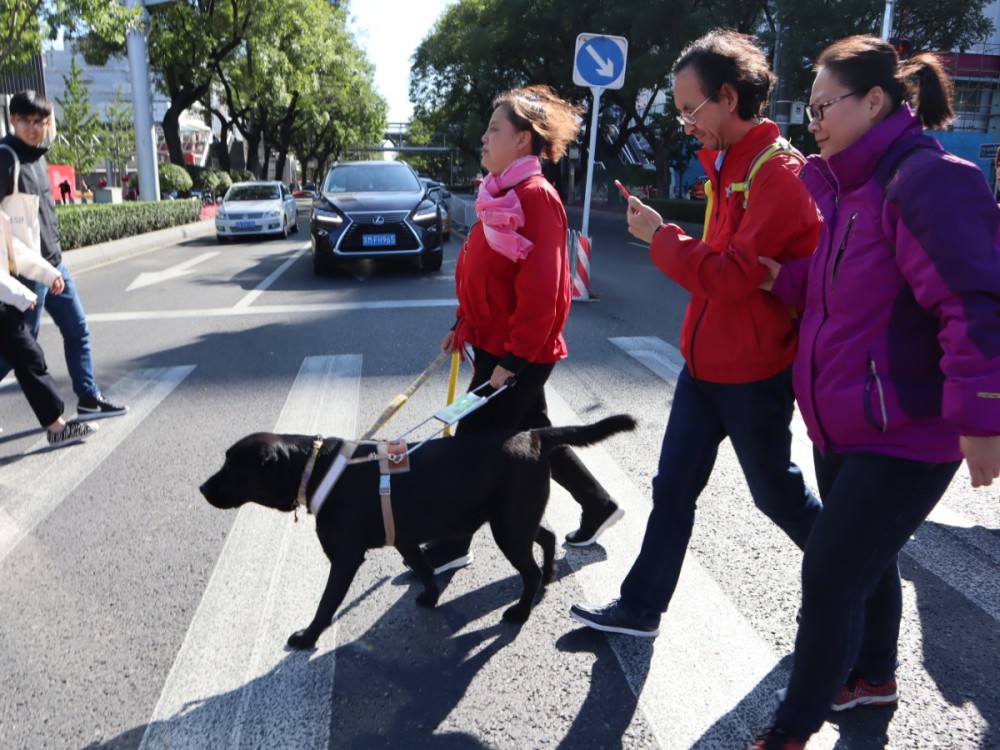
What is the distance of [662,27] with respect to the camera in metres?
26.8

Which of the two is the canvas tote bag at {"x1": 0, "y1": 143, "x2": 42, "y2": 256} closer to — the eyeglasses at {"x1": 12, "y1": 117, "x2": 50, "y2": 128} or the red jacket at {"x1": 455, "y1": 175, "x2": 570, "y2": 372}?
the eyeglasses at {"x1": 12, "y1": 117, "x2": 50, "y2": 128}

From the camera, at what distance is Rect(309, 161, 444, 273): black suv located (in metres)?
12.1

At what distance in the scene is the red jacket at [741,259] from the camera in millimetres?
2145

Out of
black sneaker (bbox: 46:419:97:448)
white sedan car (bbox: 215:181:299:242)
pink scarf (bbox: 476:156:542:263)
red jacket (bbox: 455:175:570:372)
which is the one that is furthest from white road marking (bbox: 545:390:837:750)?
white sedan car (bbox: 215:181:299:242)

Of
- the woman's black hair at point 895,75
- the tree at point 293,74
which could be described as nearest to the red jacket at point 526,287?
the woman's black hair at point 895,75

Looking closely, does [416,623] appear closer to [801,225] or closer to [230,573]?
[230,573]

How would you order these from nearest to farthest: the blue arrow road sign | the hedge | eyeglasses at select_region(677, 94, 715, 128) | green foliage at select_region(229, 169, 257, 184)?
eyeglasses at select_region(677, 94, 715, 128)
the blue arrow road sign
the hedge
green foliage at select_region(229, 169, 257, 184)

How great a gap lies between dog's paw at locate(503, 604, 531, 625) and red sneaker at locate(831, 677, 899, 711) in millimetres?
Answer: 1043

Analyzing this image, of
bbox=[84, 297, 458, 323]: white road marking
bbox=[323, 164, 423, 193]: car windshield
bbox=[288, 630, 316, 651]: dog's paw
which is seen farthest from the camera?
bbox=[323, 164, 423, 193]: car windshield

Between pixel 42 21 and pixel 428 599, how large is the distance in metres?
14.5

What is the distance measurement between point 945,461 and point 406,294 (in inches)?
356

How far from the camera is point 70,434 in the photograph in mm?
4848

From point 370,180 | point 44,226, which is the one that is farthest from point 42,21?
point 44,226

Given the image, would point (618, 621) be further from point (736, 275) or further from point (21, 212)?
point (21, 212)
